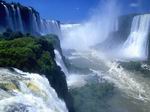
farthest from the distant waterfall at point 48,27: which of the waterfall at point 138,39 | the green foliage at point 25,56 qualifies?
the green foliage at point 25,56

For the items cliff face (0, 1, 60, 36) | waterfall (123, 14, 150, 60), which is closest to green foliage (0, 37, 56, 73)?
cliff face (0, 1, 60, 36)

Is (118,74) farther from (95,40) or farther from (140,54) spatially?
(95,40)

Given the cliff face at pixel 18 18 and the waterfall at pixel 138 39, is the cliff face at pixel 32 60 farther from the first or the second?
the waterfall at pixel 138 39

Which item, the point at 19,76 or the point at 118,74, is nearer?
the point at 19,76

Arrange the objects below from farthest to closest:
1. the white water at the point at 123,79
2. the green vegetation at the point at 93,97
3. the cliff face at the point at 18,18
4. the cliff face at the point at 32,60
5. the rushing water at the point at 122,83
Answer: the cliff face at the point at 18,18 < the white water at the point at 123,79 < the rushing water at the point at 122,83 < the green vegetation at the point at 93,97 < the cliff face at the point at 32,60

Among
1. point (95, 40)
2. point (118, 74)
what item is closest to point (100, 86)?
point (118, 74)

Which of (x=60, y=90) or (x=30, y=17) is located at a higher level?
(x=30, y=17)
